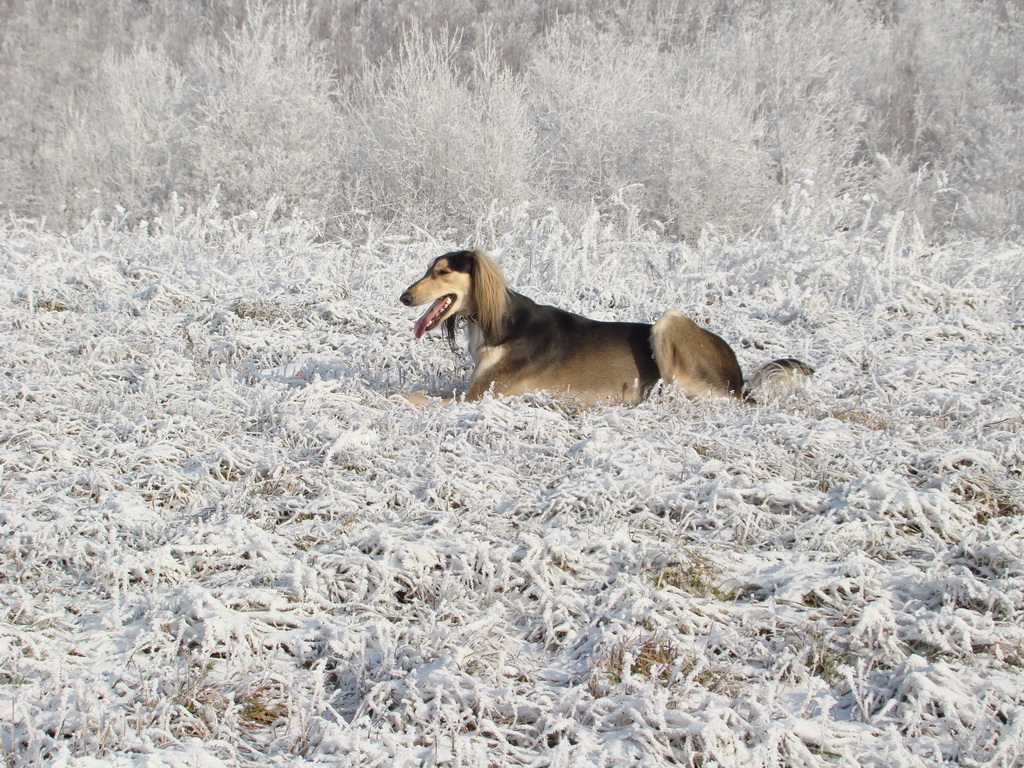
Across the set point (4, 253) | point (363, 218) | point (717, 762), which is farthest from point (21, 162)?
point (717, 762)

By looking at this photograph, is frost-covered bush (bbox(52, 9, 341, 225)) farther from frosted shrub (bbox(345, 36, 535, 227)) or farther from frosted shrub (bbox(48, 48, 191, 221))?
frosted shrub (bbox(345, 36, 535, 227))

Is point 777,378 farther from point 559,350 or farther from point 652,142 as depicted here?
point 652,142

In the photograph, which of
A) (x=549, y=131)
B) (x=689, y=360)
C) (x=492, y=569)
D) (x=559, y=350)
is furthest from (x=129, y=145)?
(x=492, y=569)

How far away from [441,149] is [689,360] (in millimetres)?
15355

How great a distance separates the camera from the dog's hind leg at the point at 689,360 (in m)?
5.76

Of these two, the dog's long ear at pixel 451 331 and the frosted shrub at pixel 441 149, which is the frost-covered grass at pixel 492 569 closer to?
the dog's long ear at pixel 451 331

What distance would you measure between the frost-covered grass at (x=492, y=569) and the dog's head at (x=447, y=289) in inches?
25.6

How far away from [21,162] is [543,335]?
29271mm

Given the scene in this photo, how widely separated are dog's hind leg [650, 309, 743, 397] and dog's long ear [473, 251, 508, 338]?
3.58 feet

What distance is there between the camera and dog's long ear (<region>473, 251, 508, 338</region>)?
576cm

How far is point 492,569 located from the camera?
Answer: 3.11 meters

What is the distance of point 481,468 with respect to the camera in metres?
4.03

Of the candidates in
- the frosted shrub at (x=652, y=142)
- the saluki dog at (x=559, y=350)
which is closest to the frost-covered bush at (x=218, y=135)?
the frosted shrub at (x=652, y=142)

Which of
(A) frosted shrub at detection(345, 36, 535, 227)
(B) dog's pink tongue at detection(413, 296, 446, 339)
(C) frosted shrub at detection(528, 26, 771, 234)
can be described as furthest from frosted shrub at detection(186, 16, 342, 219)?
(B) dog's pink tongue at detection(413, 296, 446, 339)
